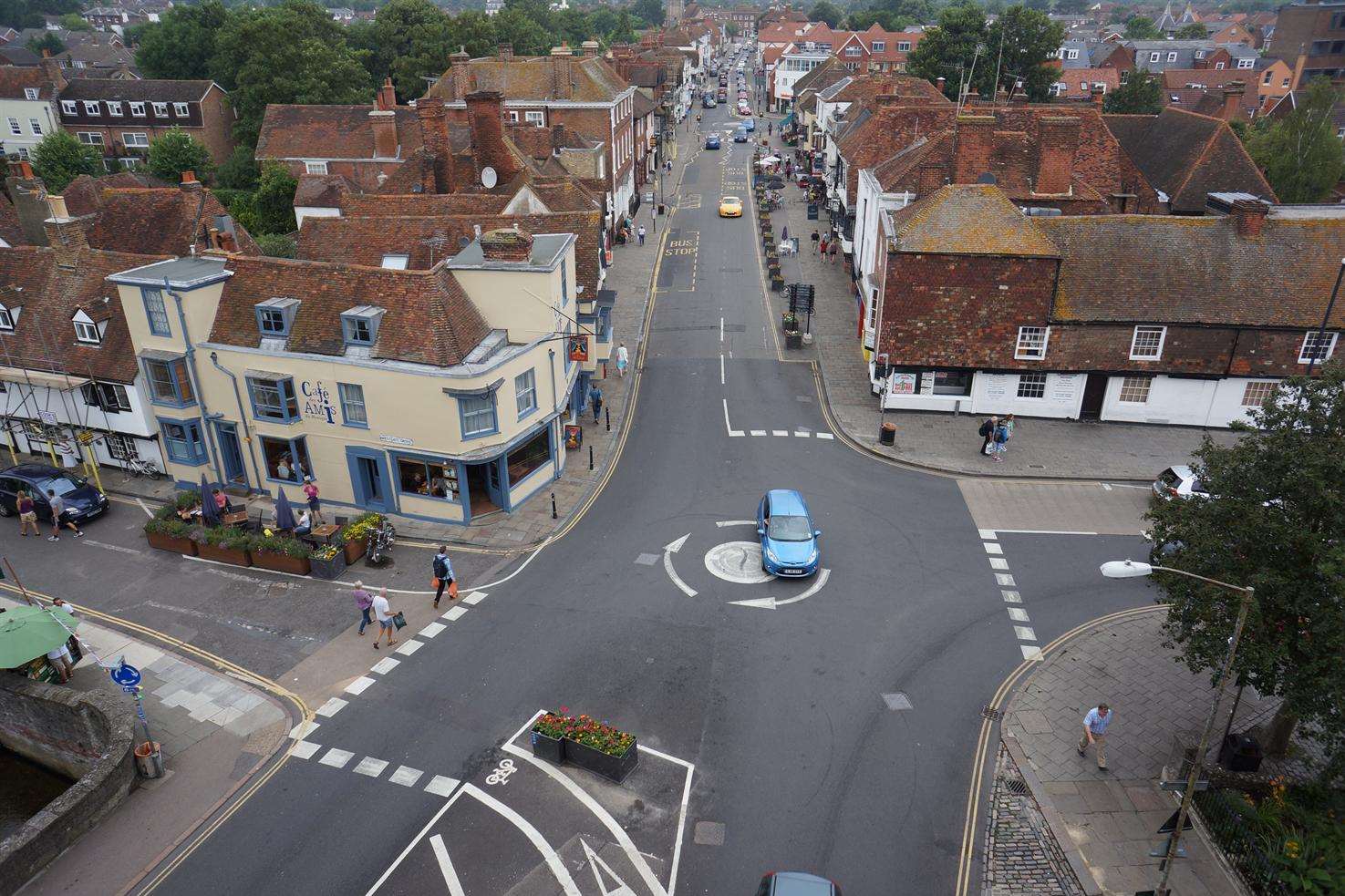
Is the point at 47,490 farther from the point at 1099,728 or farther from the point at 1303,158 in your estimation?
the point at 1303,158

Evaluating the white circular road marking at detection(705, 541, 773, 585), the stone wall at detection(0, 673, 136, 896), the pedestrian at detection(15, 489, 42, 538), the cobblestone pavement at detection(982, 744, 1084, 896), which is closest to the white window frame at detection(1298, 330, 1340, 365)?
the white circular road marking at detection(705, 541, 773, 585)

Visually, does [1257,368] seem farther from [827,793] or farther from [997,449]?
[827,793]

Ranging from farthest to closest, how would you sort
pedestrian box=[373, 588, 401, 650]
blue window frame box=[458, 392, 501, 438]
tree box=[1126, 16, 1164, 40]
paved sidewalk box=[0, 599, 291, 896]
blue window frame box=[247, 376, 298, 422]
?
tree box=[1126, 16, 1164, 40] < blue window frame box=[247, 376, 298, 422] < blue window frame box=[458, 392, 501, 438] < pedestrian box=[373, 588, 401, 650] < paved sidewalk box=[0, 599, 291, 896]

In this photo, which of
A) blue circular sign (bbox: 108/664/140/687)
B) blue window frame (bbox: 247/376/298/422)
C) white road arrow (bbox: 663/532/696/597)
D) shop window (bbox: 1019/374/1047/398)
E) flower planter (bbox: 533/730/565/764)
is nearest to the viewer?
flower planter (bbox: 533/730/565/764)

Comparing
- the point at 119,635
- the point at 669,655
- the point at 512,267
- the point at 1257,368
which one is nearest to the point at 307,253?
the point at 512,267

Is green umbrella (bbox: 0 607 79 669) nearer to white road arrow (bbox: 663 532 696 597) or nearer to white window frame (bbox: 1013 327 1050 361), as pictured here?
white road arrow (bbox: 663 532 696 597)

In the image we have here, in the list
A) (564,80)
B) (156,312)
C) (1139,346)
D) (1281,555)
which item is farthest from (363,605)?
(564,80)

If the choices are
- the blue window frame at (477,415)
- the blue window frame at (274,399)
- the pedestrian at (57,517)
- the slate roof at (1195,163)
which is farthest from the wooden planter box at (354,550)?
the slate roof at (1195,163)
